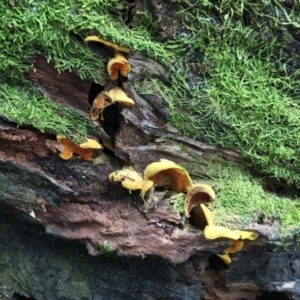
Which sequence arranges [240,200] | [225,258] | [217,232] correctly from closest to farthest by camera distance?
[217,232] → [240,200] → [225,258]

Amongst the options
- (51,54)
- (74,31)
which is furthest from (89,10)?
(51,54)

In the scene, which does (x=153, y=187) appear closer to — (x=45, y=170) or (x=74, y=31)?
(x=45, y=170)

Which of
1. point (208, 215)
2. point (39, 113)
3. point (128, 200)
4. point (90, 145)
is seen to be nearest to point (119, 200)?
point (128, 200)

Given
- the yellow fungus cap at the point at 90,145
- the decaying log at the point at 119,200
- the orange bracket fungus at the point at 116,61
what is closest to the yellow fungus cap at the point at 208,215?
the decaying log at the point at 119,200

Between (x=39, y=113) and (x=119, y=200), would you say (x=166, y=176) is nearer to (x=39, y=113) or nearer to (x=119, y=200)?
(x=119, y=200)

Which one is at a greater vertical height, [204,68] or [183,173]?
[204,68]

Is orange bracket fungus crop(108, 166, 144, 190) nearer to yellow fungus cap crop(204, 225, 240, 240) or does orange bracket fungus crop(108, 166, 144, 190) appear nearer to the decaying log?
Result: the decaying log

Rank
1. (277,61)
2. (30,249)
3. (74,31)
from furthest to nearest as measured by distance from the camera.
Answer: (30,249)
(277,61)
(74,31)

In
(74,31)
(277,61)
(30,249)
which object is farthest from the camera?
(30,249)
